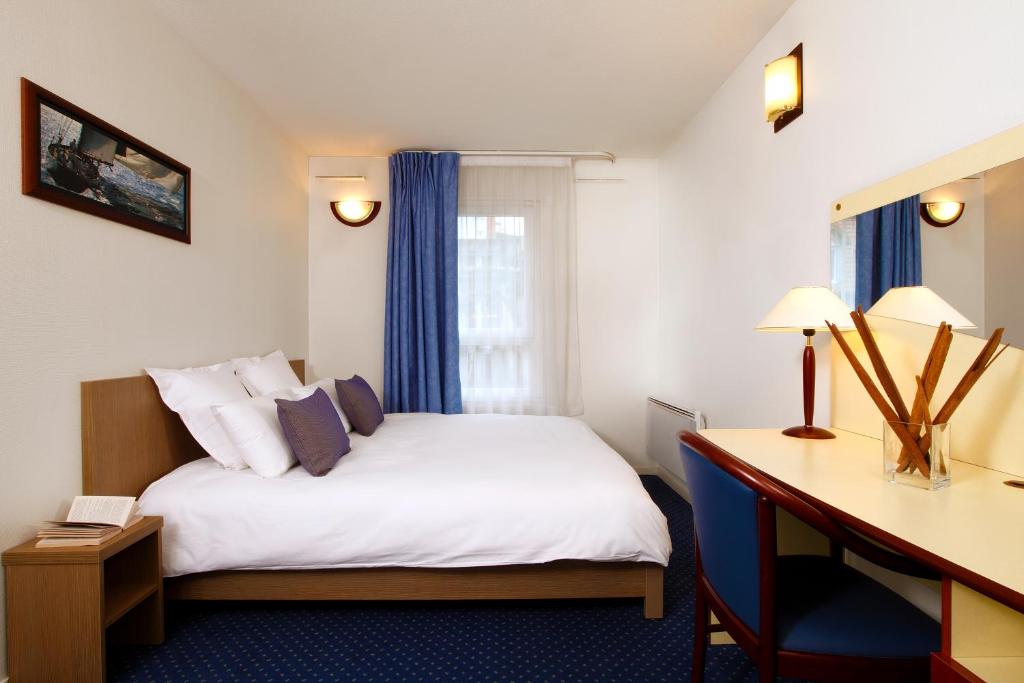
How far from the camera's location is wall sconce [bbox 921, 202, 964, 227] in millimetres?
1460

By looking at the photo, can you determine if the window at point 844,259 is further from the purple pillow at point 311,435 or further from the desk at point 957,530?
the purple pillow at point 311,435

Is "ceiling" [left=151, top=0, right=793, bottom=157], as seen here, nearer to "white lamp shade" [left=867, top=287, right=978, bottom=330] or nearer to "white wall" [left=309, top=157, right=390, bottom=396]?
"white wall" [left=309, top=157, right=390, bottom=396]

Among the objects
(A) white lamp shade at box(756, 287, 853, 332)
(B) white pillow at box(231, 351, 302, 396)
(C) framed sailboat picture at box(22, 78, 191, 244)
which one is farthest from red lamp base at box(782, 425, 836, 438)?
(C) framed sailboat picture at box(22, 78, 191, 244)

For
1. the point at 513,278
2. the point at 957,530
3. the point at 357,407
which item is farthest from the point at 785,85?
the point at 357,407

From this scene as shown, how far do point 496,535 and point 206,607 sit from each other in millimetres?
1308

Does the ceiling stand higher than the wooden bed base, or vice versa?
the ceiling

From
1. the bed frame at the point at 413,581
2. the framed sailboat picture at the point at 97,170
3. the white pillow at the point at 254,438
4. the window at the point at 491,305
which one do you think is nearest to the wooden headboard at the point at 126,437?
the bed frame at the point at 413,581

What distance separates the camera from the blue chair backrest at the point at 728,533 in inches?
44.3

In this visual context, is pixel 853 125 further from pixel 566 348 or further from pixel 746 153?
pixel 566 348

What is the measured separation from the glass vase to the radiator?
1.88m

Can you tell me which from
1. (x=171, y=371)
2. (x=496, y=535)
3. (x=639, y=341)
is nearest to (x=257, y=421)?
(x=171, y=371)

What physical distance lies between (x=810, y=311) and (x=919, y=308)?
33 cm

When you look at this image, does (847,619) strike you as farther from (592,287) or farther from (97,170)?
(592,287)

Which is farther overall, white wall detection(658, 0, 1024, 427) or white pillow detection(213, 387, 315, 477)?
white pillow detection(213, 387, 315, 477)
